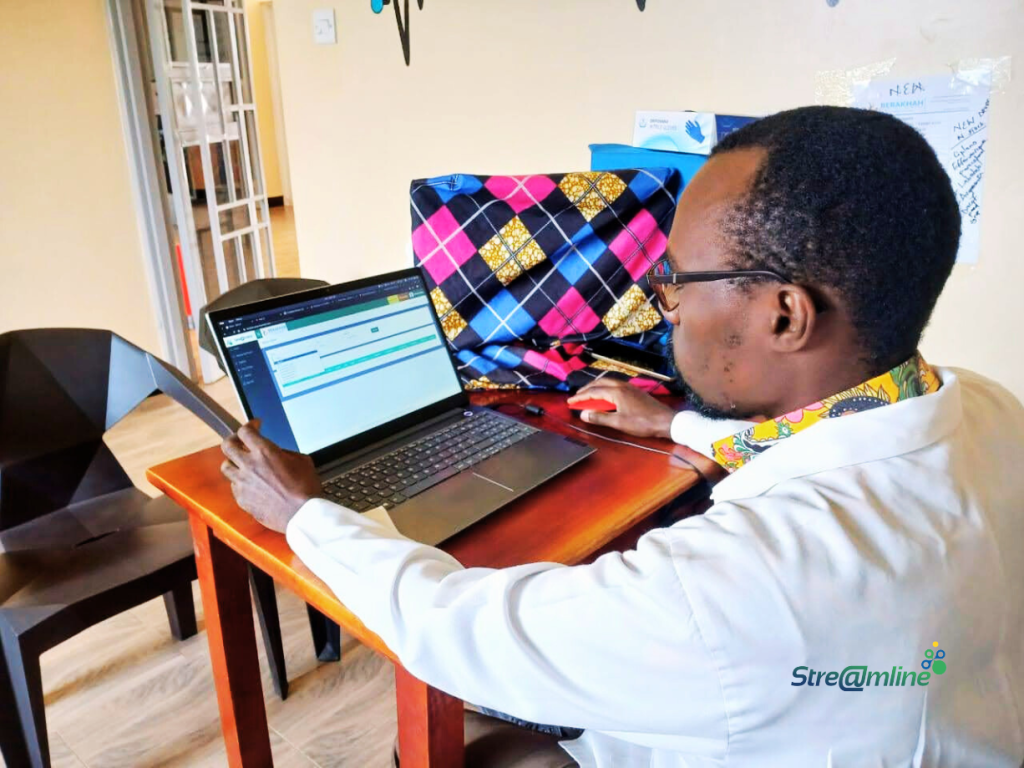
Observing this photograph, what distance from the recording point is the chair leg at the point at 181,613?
198 centimetres

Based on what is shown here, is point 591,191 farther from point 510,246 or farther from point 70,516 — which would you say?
point 70,516

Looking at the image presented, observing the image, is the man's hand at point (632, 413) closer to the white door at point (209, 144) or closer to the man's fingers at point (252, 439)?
the man's fingers at point (252, 439)

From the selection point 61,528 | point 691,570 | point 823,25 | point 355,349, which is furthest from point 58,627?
point 823,25

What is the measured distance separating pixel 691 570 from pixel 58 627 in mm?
1299

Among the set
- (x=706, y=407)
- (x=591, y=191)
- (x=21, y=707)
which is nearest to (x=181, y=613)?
(x=21, y=707)

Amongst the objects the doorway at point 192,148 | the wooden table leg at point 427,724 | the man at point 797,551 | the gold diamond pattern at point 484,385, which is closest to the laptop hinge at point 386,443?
the gold diamond pattern at point 484,385

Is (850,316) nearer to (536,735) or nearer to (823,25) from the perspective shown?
(536,735)

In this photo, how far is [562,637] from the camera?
0.66m

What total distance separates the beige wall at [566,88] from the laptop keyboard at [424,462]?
118cm

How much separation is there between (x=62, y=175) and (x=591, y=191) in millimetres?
2480

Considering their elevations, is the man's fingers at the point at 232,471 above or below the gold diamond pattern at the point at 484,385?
above

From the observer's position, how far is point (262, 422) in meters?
1.10

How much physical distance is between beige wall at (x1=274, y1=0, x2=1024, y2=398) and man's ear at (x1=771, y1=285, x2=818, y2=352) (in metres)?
1.23

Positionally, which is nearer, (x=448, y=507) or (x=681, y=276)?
(x=681, y=276)
